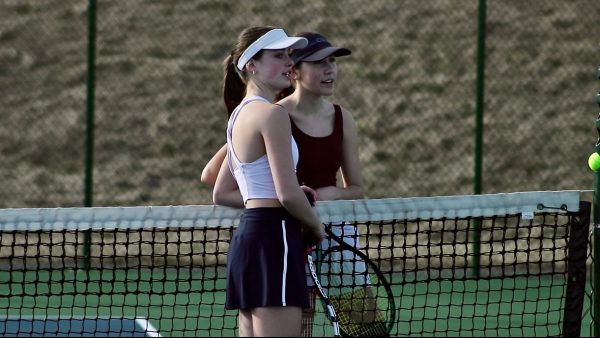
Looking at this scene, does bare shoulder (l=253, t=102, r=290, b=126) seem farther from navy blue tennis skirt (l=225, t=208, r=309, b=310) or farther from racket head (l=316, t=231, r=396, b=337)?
racket head (l=316, t=231, r=396, b=337)

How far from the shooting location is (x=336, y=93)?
1369 centimetres

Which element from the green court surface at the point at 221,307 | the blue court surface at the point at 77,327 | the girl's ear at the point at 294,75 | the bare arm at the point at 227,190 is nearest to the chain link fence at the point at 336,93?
the green court surface at the point at 221,307

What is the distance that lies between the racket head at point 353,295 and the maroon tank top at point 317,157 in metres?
0.29

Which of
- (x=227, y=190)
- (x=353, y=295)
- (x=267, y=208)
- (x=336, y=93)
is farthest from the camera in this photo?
(x=336, y=93)

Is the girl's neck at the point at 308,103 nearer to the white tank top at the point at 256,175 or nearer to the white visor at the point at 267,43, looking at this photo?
the white visor at the point at 267,43

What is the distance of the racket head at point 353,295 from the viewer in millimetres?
4680

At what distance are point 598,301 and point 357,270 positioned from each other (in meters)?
0.97

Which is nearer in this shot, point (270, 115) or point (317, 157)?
point (270, 115)

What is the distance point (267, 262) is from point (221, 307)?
3.70 metres

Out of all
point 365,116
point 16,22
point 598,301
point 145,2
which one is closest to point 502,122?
point 365,116

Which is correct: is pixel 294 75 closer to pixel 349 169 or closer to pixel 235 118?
Result: pixel 349 169

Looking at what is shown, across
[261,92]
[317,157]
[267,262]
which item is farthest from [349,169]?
[267,262]

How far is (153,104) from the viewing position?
13.9 meters

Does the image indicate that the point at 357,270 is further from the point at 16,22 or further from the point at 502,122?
the point at 16,22
